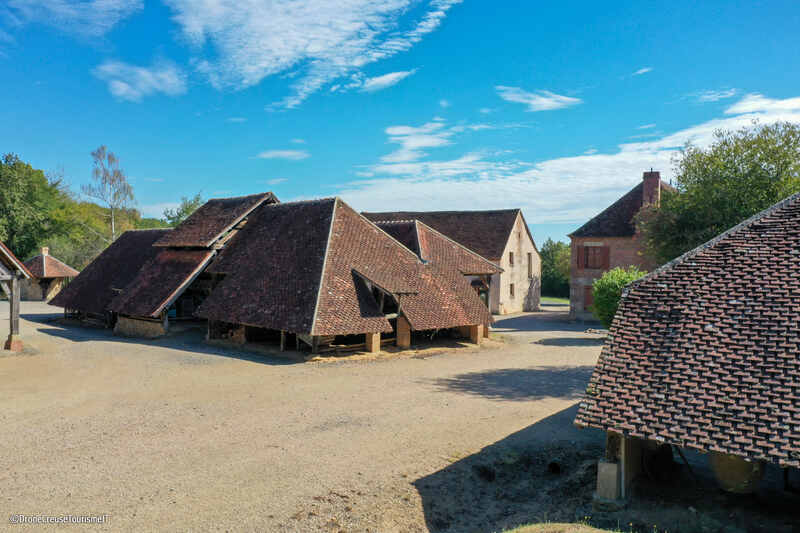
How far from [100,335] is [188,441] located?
18.6 metres

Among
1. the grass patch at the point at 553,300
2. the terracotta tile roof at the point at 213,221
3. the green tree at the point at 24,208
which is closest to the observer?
the terracotta tile roof at the point at 213,221

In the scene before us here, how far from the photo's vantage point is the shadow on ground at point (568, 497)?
7.99 metres

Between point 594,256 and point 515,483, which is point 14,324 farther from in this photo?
point 594,256

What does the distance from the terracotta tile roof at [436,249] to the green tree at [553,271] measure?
3226cm

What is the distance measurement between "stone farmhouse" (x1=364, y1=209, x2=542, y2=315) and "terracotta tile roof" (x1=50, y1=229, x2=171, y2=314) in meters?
17.3

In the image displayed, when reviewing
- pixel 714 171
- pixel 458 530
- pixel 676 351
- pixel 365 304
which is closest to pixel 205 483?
pixel 458 530

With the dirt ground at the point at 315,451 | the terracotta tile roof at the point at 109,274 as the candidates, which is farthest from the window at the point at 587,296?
the terracotta tile roof at the point at 109,274

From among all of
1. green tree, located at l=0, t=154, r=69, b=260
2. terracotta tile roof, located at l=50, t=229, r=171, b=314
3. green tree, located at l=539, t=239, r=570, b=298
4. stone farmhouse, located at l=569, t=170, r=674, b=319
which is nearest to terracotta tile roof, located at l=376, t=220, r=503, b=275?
stone farmhouse, located at l=569, t=170, r=674, b=319

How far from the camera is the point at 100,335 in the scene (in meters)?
26.9

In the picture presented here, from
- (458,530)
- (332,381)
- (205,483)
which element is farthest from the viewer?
(332,381)

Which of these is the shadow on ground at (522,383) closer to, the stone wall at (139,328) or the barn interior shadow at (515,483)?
the barn interior shadow at (515,483)

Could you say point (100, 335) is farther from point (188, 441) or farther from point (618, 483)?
point (618, 483)

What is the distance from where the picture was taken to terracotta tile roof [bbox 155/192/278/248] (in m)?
27.6

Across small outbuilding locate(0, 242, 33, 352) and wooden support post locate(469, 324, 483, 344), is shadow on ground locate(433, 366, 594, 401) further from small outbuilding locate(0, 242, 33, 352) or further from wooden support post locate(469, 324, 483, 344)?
small outbuilding locate(0, 242, 33, 352)
